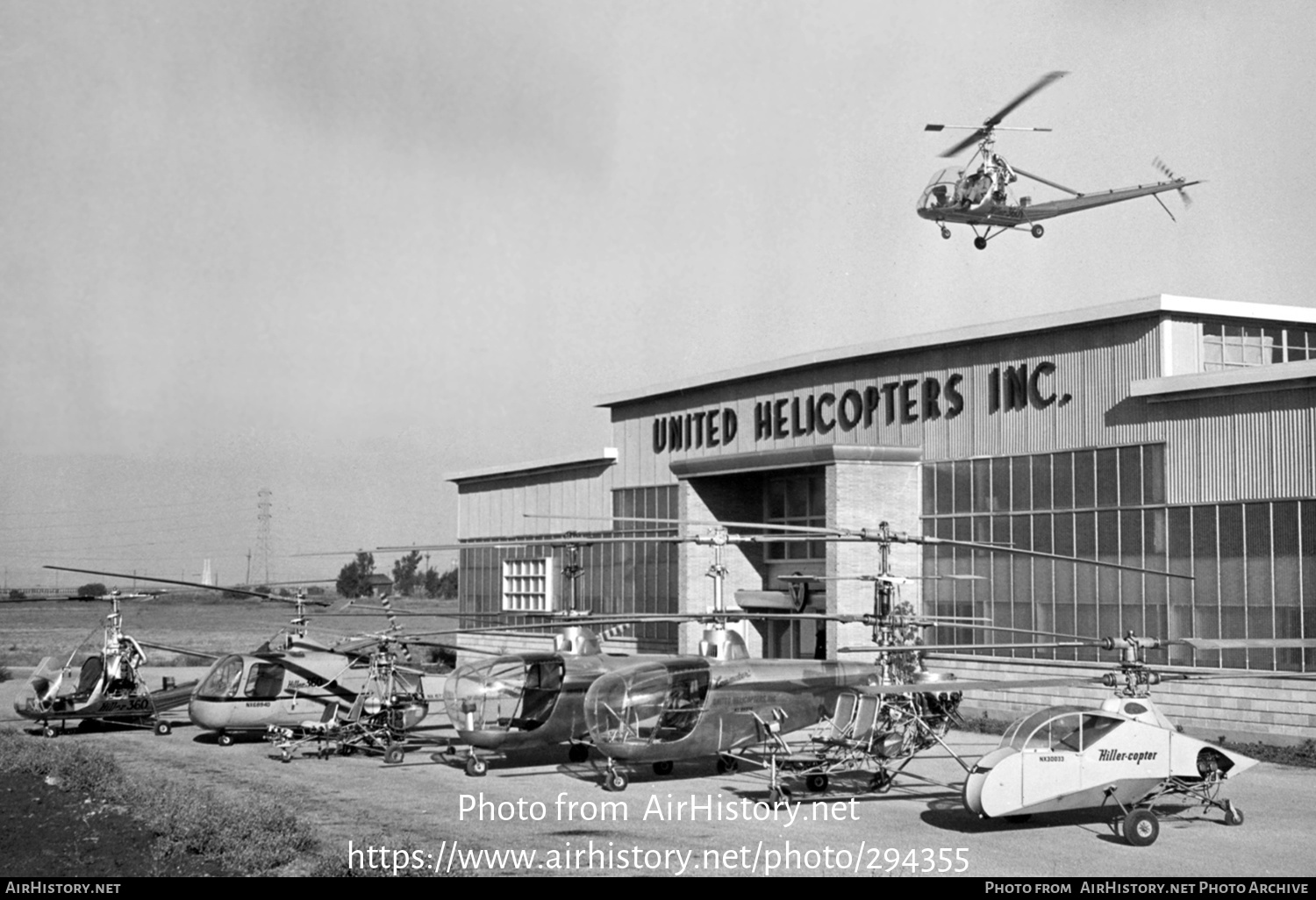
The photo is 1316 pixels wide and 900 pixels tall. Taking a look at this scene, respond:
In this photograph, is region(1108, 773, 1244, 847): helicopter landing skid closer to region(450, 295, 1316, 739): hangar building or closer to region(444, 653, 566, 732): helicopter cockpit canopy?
region(450, 295, 1316, 739): hangar building

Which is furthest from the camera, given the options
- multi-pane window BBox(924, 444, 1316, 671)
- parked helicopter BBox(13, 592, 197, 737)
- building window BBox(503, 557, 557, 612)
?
building window BBox(503, 557, 557, 612)

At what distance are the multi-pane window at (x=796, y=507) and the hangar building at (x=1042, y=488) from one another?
68mm

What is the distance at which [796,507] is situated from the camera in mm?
32938

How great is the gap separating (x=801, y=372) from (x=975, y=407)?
5631 mm

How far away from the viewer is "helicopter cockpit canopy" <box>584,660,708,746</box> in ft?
60.1

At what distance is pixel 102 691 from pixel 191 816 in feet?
38.8

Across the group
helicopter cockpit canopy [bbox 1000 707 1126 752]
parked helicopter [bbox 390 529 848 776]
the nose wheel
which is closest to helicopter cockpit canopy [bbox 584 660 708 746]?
the nose wheel

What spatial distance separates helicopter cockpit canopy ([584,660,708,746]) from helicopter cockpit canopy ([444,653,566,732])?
7.76 ft

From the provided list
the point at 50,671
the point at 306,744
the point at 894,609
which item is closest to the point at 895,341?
the point at 894,609

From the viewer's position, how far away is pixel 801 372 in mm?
32844

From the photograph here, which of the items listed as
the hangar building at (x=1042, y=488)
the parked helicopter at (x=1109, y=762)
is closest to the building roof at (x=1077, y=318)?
the hangar building at (x=1042, y=488)

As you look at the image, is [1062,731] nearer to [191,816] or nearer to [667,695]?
[667,695]

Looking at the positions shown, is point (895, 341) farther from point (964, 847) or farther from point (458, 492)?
point (458, 492)

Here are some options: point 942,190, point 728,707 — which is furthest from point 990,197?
point 728,707
